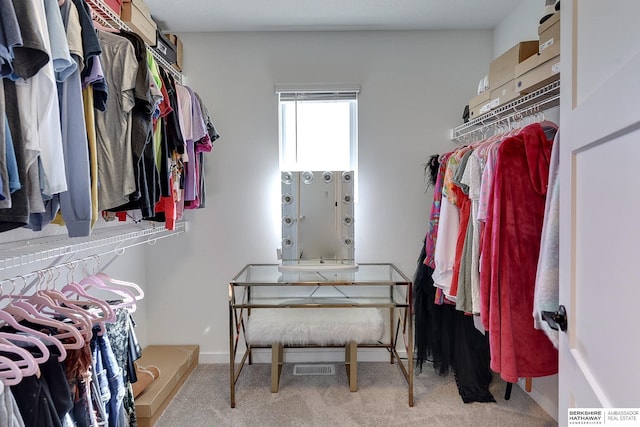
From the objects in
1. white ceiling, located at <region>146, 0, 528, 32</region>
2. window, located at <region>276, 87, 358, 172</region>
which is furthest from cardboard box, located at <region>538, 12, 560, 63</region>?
window, located at <region>276, 87, 358, 172</region>

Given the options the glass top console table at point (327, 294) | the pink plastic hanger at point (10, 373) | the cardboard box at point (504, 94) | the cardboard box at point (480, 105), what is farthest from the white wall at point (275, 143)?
the pink plastic hanger at point (10, 373)

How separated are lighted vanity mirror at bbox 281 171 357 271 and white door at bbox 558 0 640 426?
1553 mm

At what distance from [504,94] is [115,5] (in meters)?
1.92

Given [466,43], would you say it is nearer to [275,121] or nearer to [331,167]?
[331,167]

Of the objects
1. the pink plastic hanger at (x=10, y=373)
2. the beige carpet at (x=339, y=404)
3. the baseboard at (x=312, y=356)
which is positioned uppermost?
the pink plastic hanger at (x=10, y=373)

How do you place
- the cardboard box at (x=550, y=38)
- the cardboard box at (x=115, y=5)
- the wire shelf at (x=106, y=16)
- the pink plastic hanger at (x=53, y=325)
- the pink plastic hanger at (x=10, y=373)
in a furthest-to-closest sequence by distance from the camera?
the cardboard box at (x=115, y=5) < the wire shelf at (x=106, y=16) < the cardboard box at (x=550, y=38) < the pink plastic hanger at (x=53, y=325) < the pink plastic hanger at (x=10, y=373)

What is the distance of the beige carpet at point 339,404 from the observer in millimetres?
1806

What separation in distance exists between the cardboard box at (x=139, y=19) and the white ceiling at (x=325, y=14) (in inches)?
12.0

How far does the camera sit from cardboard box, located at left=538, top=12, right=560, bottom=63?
1.35 m

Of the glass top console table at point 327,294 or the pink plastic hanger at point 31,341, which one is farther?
the glass top console table at point 327,294

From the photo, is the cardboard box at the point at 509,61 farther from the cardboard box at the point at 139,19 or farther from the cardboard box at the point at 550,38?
the cardboard box at the point at 139,19

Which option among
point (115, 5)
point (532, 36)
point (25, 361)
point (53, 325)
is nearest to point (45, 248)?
point (53, 325)

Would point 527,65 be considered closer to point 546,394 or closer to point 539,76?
point 539,76

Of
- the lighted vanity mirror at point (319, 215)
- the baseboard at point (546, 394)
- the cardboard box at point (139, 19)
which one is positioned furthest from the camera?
the lighted vanity mirror at point (319, 215)
